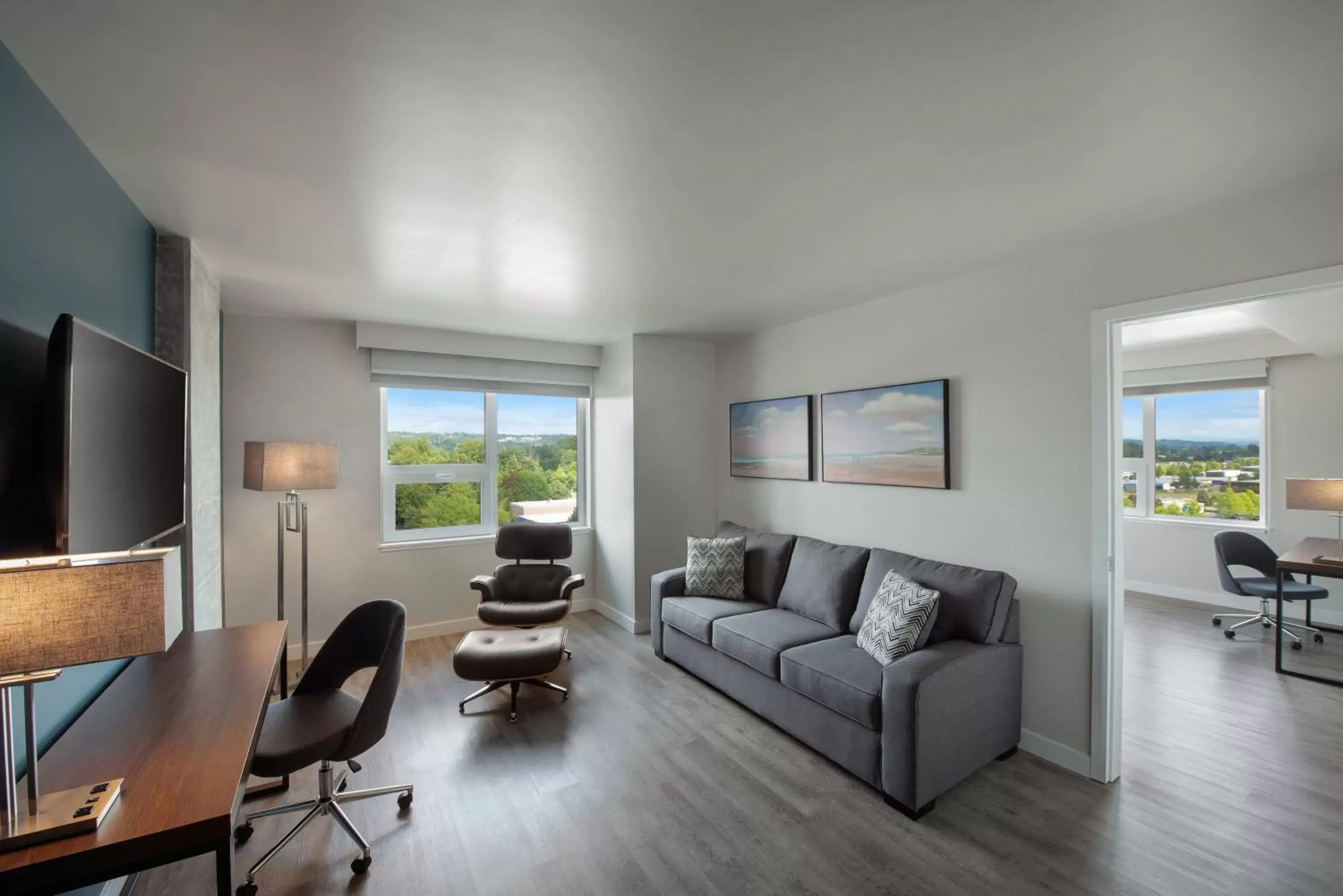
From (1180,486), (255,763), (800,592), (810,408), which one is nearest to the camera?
(255,763)

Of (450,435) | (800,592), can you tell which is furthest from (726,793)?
(450,435)

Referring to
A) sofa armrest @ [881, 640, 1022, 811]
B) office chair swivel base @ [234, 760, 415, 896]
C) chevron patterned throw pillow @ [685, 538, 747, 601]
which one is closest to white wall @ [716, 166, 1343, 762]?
sofa armrest @ [881, 640, 1022, 811]

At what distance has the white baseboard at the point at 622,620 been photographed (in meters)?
4.64

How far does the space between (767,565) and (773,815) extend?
1798 millimetres

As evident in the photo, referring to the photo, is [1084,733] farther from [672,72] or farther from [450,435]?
[450,435]

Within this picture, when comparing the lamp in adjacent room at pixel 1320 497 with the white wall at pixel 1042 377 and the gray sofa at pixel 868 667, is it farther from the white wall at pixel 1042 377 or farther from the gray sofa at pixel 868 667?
the gray sofa at pixel 868 667

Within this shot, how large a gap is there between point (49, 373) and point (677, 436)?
12.7ft

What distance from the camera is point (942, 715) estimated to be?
2.39 m

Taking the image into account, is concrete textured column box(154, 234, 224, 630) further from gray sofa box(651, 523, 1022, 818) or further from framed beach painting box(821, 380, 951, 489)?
framed beach painting box(821, 380, 951, 489)

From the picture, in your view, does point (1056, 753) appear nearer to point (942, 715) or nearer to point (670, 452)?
point (942, 715)

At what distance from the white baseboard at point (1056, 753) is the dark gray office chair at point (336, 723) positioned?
2.91m

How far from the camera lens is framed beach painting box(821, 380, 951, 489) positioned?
3.26 metres

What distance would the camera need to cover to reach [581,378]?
5184 millimetres

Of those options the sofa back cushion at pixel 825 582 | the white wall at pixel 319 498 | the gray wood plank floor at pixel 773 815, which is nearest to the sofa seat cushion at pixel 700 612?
the sofa back cushion at pixel 825 582
